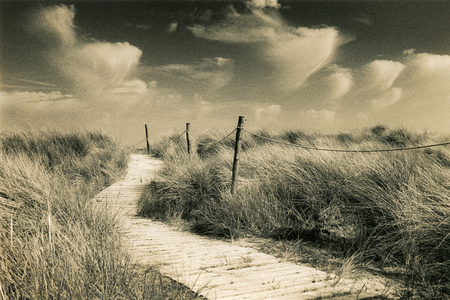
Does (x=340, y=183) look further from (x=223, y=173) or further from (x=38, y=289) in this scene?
(x=38, y=289)

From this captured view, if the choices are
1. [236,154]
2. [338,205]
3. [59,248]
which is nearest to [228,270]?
[59,248]

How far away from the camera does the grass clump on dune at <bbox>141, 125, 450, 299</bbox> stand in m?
3.27

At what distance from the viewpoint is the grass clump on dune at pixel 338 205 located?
327cm

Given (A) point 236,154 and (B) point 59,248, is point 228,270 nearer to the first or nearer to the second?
(B) point 59,248

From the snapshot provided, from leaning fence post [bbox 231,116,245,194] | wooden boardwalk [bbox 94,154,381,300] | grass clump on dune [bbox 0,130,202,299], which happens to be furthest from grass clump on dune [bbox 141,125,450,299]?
grass clump on dune [bbox 0,130,202,299]

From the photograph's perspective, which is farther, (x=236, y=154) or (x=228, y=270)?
(x=236, y=154)

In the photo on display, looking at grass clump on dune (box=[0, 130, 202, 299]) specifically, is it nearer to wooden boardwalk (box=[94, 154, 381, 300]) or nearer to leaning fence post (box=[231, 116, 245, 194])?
wooden boardwalk (box=[94, 154, 381, 300])

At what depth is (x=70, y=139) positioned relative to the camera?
1169 centimetres

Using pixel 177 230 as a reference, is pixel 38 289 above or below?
above

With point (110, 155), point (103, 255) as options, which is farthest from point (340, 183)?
point (110, 155)

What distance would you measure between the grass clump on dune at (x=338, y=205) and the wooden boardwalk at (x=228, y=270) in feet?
1.66

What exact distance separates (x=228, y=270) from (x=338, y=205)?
222cm

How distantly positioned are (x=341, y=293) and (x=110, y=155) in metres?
9.06

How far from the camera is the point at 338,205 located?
4.46m
